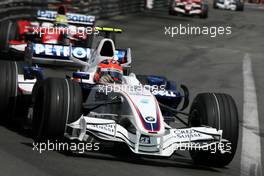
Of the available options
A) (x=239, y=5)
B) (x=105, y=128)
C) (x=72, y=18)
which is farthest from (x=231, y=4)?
(x=105, y=128)

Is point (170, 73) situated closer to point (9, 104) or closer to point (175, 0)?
point (9, 104)

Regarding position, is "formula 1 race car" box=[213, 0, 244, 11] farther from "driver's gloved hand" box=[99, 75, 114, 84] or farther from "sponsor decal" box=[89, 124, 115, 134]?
"sponsor decal" box=[89, 124, 115, 134]

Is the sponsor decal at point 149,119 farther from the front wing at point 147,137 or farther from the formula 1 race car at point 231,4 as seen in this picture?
the formula 1 race car at point 231,4

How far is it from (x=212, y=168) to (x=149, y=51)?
1619 centimetres

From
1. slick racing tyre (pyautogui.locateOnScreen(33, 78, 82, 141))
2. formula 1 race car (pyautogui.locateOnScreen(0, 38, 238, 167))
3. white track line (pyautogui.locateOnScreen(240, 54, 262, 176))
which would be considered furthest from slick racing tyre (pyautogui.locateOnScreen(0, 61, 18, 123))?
white track line (pyautogui.locateOnScreen(240, 54, 262, 176))

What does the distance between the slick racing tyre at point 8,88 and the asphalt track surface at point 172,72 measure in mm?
275

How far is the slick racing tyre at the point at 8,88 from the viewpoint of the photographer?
37.5 feet

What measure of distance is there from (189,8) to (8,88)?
1366 inches

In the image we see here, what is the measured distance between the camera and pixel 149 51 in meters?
26.1

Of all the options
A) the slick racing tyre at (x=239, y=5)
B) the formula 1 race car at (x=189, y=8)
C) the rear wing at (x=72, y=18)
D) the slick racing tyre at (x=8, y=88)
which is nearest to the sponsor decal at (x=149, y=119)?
the slick racing tyre at (x=8, y=88)

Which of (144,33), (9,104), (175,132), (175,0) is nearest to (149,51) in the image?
(144,33)

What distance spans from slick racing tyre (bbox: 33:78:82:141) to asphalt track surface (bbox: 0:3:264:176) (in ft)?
0.92

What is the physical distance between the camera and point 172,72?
2114cm

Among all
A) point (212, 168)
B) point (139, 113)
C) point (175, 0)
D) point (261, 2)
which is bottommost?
point (261, 2)
